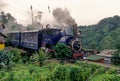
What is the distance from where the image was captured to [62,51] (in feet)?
91.9

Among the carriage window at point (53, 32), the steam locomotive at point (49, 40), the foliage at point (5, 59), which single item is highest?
the carriage window at point (53, 32)

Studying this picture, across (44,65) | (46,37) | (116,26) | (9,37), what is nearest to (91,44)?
(116,26)

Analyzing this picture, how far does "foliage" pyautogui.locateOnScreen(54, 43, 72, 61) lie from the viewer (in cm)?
2795

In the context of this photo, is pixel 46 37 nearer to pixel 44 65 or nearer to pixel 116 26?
pixel 44 65

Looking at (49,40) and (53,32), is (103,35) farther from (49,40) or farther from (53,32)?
(49,40)

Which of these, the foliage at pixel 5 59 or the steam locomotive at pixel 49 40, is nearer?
the foliage at pixel 5 59

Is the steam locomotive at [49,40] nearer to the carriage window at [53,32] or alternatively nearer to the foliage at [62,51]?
the carriage window at [53,32]

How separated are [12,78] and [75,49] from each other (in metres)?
11.1

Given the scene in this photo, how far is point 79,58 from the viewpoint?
29.2 metres

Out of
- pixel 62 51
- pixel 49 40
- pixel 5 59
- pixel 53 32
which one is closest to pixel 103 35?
pixel 53 32

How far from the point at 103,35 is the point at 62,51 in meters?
39.9

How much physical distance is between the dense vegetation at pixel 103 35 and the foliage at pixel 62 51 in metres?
29.7

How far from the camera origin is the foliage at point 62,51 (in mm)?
27953

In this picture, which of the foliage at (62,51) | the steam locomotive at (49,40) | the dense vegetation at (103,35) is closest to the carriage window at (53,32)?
the steam locomotive at (49,40)
